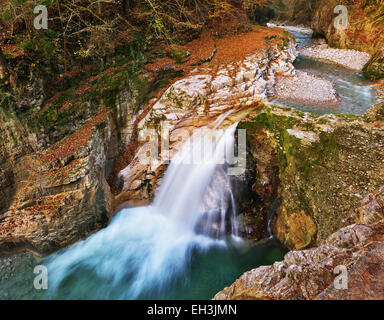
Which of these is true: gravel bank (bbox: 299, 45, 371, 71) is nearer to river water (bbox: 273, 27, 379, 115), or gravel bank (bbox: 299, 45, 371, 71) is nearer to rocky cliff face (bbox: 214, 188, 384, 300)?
river water (bbox: 273, 27, 379, 115)

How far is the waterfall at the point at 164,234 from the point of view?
5.59m

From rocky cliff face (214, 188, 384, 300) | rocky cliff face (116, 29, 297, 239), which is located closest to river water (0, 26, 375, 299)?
rocky cliff face (116, 29, 297, 239)

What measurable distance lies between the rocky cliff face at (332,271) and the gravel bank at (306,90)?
461 cm

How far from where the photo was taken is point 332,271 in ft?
9.26

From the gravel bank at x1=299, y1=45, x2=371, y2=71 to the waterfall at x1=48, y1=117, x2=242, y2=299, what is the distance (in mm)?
9535

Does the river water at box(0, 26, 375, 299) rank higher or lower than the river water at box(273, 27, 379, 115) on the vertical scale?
lower

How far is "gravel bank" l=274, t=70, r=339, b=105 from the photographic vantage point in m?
7.57

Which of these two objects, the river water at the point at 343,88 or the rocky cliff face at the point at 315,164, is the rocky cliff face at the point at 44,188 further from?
the river water at the point at 343,88

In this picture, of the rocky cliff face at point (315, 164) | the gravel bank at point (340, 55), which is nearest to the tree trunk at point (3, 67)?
the rocky cliff face at point (315, 164)

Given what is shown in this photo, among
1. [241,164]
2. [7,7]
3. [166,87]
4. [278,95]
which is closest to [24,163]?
[7,7]

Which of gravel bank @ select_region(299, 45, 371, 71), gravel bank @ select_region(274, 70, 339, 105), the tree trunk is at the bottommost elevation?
gravel bank @ select_region(274, 70, 339, 105)

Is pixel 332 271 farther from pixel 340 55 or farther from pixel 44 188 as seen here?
pixel 340 55

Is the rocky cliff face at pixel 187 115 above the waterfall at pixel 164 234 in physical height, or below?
above
